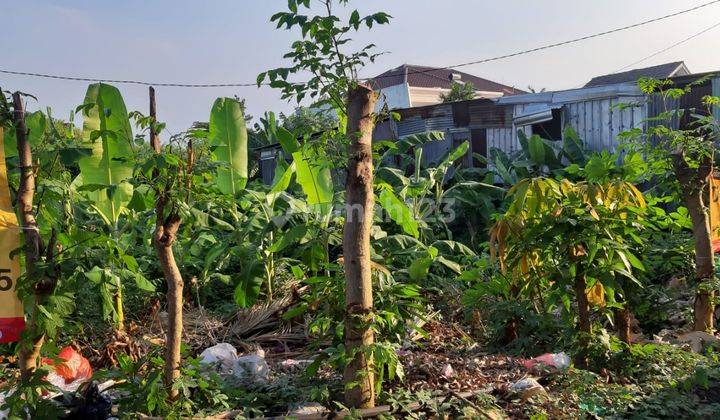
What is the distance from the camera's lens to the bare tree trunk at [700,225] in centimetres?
512

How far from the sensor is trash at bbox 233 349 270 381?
4.24m

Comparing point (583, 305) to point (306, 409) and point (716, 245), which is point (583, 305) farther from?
point (716, 245)

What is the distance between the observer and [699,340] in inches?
194

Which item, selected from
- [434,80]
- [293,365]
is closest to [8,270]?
[293,365]

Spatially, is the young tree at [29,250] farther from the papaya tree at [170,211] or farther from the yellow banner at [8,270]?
the papaya tree at [170,211]

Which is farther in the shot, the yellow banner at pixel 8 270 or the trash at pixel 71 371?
the trash at pixel 71 371

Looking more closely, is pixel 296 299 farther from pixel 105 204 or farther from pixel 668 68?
pixel 668 68

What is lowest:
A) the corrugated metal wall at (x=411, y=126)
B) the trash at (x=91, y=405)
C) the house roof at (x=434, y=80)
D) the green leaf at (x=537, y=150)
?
the trash at (x=91, y=405)

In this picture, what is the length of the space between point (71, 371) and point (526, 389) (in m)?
3.10

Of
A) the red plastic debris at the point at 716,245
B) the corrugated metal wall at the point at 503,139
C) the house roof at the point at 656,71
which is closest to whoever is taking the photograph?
the red plastic debris at the point at 716,245

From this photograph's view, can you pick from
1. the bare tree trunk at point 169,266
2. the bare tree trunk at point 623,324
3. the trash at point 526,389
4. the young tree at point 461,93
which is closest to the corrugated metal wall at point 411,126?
the young tree at point 461,93

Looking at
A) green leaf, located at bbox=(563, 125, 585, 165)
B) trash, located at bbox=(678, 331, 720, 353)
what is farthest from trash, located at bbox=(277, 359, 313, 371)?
green leaf, located at bbox=(563, 125, 585, 165)

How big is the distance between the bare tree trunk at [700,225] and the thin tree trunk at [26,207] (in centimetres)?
440

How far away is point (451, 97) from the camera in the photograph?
70.4 feet
